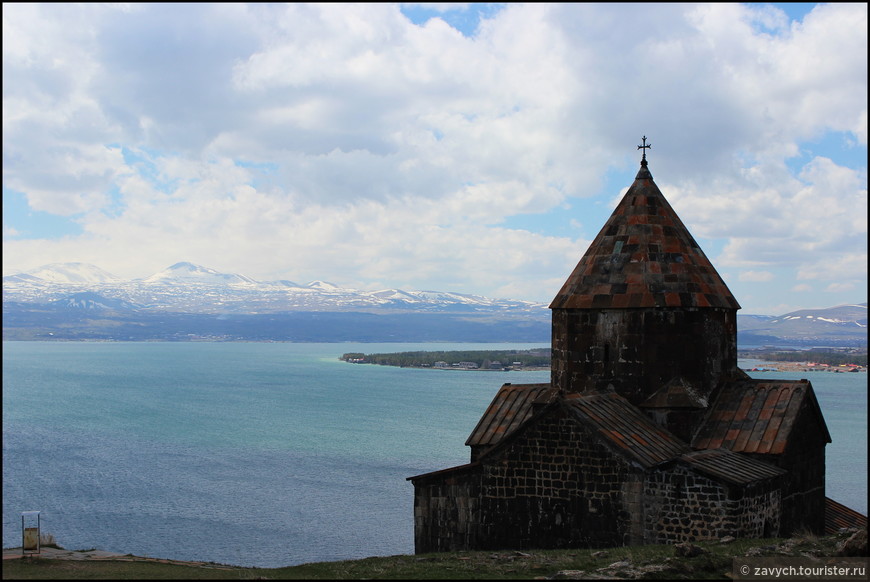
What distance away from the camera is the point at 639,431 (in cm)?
1285

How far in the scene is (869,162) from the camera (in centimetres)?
550

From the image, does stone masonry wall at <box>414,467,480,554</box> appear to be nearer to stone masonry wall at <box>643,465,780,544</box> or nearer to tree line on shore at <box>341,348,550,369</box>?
stone masonry wall at <box>643,465,780,544</box>

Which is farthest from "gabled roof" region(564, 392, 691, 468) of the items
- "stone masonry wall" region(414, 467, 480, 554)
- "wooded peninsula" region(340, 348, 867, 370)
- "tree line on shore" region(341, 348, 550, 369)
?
"tree line on shore" region(341, 348, 550, 369)

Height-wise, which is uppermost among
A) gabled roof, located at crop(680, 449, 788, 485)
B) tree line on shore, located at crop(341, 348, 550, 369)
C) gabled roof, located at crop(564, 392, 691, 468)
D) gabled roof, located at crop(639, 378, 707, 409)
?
gabled roof, located at crop(639, 378, 707, 409)

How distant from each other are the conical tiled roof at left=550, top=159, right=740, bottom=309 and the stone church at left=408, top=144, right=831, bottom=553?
0.08 feet

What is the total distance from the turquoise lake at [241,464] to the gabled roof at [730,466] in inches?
660

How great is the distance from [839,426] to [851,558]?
181ft

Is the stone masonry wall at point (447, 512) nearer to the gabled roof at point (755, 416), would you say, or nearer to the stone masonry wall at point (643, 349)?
the stone masonry wall at point (643, 349)

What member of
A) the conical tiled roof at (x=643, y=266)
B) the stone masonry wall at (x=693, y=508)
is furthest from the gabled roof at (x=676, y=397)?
the stone masonry wall at (x=693, y=508)

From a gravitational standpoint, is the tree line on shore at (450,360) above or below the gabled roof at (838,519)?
below

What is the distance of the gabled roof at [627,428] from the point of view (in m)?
12.0

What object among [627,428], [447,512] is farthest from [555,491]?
[447,512]

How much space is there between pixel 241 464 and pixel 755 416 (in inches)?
1386

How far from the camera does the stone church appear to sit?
1186cm
